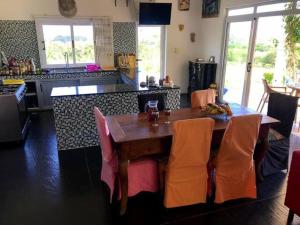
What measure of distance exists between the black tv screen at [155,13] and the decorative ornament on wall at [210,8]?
3.69 feet

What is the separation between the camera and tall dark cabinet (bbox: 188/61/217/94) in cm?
628

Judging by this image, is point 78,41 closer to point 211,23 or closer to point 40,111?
point 40,111

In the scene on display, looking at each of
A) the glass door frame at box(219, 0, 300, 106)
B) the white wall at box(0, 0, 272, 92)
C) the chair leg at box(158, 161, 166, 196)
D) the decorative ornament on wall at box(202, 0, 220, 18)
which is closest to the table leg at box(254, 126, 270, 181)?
the chair leg at box(158, 161, 166, 196)

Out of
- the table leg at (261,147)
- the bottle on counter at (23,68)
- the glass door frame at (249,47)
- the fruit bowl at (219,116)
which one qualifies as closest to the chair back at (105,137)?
the fruit bowl at (219,116)

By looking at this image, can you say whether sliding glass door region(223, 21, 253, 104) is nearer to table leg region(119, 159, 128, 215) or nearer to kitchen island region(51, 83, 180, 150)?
kitchen island region(51, 83, 180, 150)

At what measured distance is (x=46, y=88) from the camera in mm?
5410

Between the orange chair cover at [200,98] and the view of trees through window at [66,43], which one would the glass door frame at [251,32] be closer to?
the orange chair cover at [200,98]

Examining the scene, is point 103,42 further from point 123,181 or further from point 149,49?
point 123,181

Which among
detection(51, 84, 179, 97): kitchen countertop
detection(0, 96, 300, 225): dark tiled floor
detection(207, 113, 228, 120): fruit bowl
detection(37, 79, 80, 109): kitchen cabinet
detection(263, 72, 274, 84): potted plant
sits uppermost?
detection(263, 72, 274, 84): potted plant

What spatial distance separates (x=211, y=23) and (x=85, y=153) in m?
4.72

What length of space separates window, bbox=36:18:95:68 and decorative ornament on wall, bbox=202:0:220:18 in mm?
2984

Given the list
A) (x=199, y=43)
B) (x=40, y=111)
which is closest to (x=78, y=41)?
(x=40, y=111)

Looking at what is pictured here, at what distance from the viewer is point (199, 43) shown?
6.82m

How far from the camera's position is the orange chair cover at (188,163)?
207 cm
